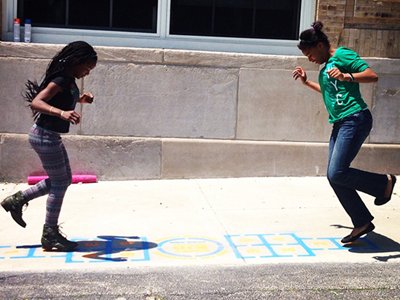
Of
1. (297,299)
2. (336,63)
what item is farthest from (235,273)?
(336,63)

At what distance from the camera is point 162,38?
7.95m

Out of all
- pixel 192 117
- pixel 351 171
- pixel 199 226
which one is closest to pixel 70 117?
pixel 199 226

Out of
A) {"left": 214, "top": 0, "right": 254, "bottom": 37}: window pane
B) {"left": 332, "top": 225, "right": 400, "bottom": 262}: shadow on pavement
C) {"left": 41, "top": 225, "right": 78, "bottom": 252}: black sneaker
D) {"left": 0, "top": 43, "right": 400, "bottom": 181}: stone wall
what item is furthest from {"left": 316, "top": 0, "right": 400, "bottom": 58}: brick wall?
{"left": 41, "top": 225, "right": 78, "bottom": 252}: black sneaker

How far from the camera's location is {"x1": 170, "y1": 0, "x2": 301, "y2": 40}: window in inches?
316

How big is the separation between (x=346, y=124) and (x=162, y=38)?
3708 mm

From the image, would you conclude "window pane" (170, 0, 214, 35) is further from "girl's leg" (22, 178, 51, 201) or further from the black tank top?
"girl's leg" (22, 178, 51, 201)

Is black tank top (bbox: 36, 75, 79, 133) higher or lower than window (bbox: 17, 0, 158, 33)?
lower

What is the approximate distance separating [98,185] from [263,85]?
2.51 m

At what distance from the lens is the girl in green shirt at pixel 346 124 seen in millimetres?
4910

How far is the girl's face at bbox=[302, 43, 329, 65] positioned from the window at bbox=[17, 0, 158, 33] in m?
3.44

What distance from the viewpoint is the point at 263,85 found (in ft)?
25.5

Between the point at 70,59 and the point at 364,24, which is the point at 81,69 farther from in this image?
the point at 364,24

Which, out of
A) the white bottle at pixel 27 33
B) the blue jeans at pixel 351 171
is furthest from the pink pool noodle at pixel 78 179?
the blue jeans at pixel 351 171

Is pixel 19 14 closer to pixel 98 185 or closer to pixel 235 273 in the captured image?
pixel 98 185
